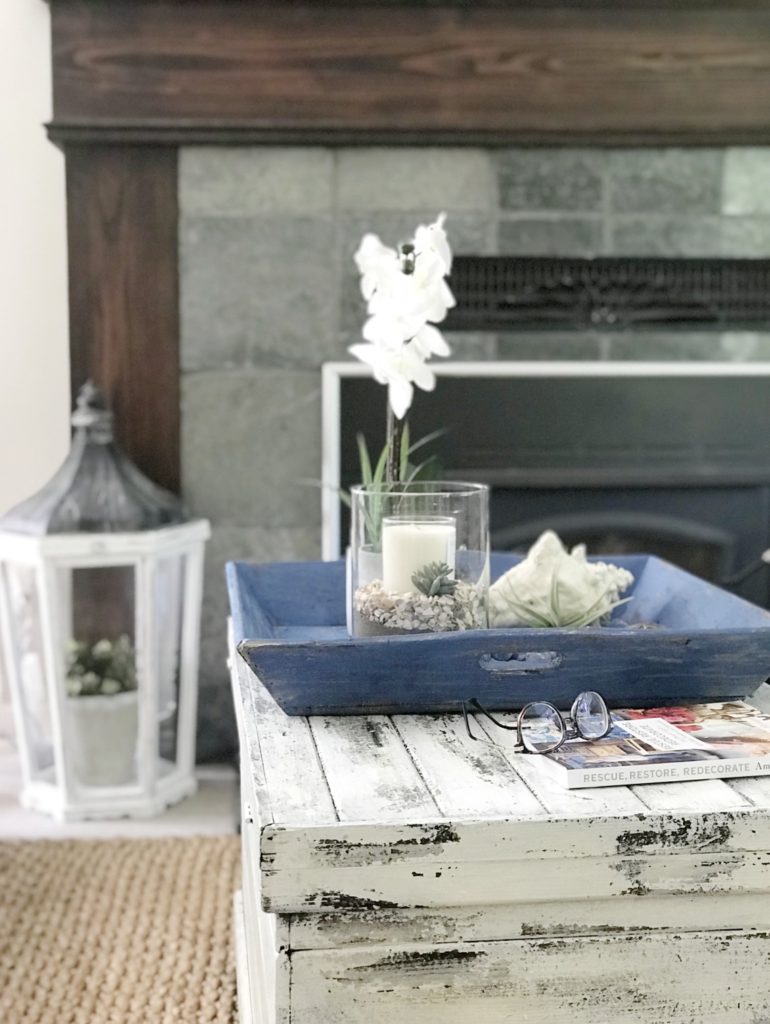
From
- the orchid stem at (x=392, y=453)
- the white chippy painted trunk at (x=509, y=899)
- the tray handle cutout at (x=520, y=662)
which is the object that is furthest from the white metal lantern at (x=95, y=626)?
the white chippy painted trunk at (x=509, y=899)

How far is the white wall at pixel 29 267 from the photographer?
8.48 feet

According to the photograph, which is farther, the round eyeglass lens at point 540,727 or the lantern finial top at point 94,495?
the lantern finial top at point 94,495

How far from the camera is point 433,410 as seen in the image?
2633 millimetres

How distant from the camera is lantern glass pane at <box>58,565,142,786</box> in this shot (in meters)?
2.32

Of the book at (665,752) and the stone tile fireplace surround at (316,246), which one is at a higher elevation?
the stone tile fireplace surround at (316,246)

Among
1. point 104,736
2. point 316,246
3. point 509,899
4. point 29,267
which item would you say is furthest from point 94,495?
point 509,899

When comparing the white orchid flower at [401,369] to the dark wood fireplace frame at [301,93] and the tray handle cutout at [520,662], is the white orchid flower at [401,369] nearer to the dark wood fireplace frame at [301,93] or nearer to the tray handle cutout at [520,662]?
the tray handle cutout at [520,662]

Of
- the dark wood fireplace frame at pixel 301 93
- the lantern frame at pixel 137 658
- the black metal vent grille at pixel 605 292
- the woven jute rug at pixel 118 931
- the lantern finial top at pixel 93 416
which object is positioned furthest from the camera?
the black metal vent grille at pixel 605 292

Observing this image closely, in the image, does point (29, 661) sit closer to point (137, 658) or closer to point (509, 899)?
point (137, 658)

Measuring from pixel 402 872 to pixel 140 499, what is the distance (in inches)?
63.3

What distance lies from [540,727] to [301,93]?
1825mm

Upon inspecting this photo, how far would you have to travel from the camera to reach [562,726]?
3.38 ft

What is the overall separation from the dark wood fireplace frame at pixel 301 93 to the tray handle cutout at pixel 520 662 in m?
1.61

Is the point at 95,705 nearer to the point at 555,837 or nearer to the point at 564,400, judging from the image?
the point at 564,400
